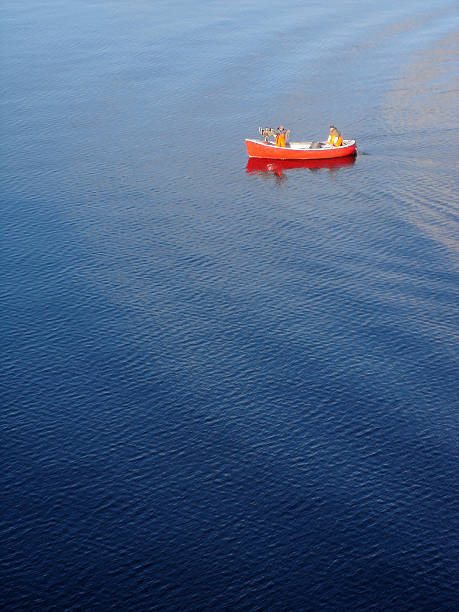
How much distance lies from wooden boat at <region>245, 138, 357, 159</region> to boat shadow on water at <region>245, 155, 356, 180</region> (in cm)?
66

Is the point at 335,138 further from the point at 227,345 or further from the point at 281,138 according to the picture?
the point at 227,345

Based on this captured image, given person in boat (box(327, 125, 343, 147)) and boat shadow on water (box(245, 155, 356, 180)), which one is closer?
person in boat (box(327, 125, 343, 147))

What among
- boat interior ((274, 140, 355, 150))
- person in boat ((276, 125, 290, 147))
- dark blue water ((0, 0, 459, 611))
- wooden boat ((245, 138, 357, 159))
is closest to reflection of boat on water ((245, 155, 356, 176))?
wooden boat ((245, 138, 357, 159))

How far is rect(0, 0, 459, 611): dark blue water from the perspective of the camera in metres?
54.2

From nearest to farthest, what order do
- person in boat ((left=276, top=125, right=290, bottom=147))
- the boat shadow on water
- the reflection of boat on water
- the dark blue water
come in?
the dark blue water → the boat shadow on water → the reflection of boat on water → person in boat ((left=276, top=125, right=290, bottom=147))

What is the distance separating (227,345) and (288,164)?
4390cm

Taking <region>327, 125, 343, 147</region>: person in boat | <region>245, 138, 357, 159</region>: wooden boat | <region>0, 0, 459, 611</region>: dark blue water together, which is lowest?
<region>0, 0, 459, 611</region>: dark blue water

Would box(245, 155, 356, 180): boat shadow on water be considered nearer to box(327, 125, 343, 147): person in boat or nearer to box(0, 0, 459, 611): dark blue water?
box(0, 0, 459, 611): dark blue water

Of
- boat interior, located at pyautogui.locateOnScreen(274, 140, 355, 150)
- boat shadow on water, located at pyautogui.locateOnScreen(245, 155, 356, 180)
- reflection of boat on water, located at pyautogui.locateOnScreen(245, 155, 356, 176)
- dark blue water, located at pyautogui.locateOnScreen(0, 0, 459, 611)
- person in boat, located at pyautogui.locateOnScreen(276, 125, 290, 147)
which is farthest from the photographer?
person in boat, located at pyautogui.locateOnScreen(276, 125, 290, 147)

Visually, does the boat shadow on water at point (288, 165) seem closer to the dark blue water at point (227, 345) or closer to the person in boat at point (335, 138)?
the dark blue water at point (227, 345)

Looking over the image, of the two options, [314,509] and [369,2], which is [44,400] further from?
[369,2]

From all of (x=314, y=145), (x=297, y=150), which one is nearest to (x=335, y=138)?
(x=314, y=145)

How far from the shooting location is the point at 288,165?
367 ft

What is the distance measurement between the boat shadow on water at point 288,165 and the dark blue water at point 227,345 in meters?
0.61
